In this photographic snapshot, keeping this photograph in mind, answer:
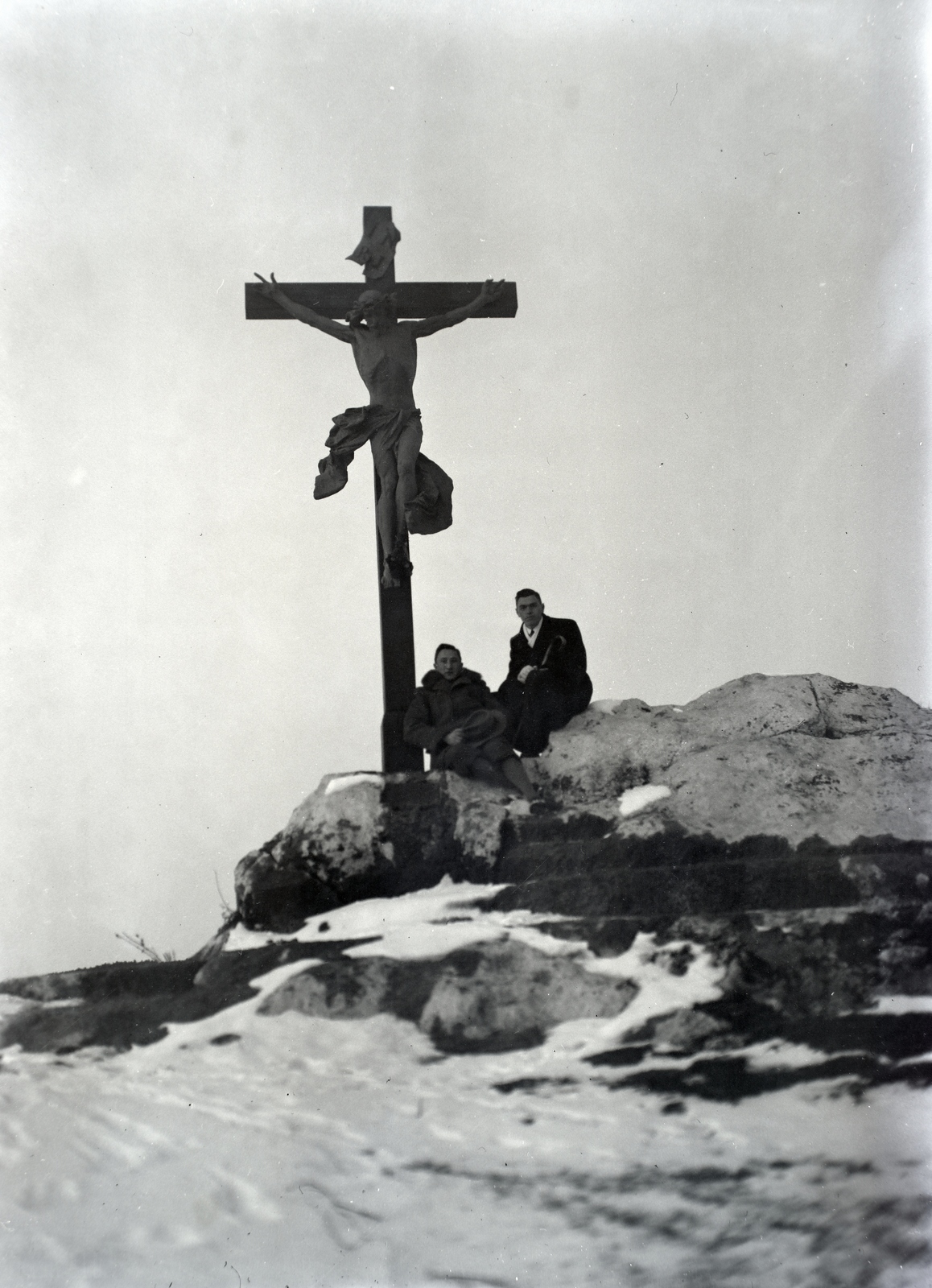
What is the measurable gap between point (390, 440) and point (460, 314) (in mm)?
907

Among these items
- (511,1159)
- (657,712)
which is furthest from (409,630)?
(511,1159)

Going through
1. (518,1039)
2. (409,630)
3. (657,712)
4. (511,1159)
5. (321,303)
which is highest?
(321,303)

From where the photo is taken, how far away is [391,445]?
8078 millimetres

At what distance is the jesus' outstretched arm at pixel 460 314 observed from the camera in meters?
8.27

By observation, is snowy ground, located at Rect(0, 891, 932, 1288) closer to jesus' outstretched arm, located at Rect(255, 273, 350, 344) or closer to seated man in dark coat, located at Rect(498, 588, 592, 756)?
seated man in dark coat, located at Rect(498, 588, 592, 756)

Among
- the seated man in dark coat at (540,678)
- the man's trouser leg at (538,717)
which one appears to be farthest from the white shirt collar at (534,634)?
the man's trouser leg at (538,717)

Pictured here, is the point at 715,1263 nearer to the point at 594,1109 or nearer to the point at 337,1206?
the point at 594,1109

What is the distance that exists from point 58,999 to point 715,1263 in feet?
10.9

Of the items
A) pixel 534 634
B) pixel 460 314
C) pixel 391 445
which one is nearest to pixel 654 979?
pixel 534 634

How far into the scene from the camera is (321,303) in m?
8.35

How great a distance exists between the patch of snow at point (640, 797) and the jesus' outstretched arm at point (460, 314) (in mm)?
Answer: 3057

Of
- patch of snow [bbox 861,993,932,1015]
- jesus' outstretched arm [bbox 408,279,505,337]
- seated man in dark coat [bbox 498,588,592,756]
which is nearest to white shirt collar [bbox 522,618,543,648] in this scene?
seated man in dark coat [bbox 498,588,592,756]

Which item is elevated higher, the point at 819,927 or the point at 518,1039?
the point at 819,927

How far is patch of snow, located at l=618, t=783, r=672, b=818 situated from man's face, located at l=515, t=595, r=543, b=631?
51.3 inches
